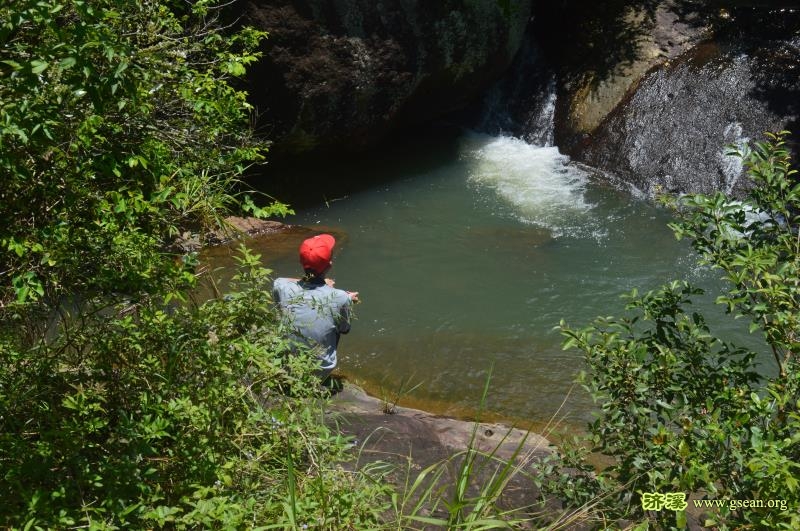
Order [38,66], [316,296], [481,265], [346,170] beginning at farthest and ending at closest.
Answer: [346,170] < [481,265] < [316,296] < [38,66]

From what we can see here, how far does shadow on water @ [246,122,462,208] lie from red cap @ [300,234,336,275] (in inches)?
186

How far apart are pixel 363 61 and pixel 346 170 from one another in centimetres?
161

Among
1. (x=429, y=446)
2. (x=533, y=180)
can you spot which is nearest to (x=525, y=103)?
(x=533, y=180)

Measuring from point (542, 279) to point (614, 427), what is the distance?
195 inches

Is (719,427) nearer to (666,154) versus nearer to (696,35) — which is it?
(666,154)

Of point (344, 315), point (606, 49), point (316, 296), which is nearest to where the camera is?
point (316, 296)

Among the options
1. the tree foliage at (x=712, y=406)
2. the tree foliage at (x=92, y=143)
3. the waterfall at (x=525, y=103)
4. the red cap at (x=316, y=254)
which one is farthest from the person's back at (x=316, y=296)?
the waterfall at (x=525, y=103)

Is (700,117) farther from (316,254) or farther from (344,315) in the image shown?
(316,254)

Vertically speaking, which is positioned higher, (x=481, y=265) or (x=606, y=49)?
(x=606, y=49)

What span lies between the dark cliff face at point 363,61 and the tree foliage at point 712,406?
19.8ft

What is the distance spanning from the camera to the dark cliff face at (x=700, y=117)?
10.2 m

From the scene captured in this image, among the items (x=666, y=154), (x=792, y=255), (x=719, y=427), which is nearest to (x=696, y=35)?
(x=666, y=154)

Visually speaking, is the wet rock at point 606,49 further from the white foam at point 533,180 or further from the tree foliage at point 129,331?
the tree foliage at point 129,331

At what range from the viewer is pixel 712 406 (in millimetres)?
2951
